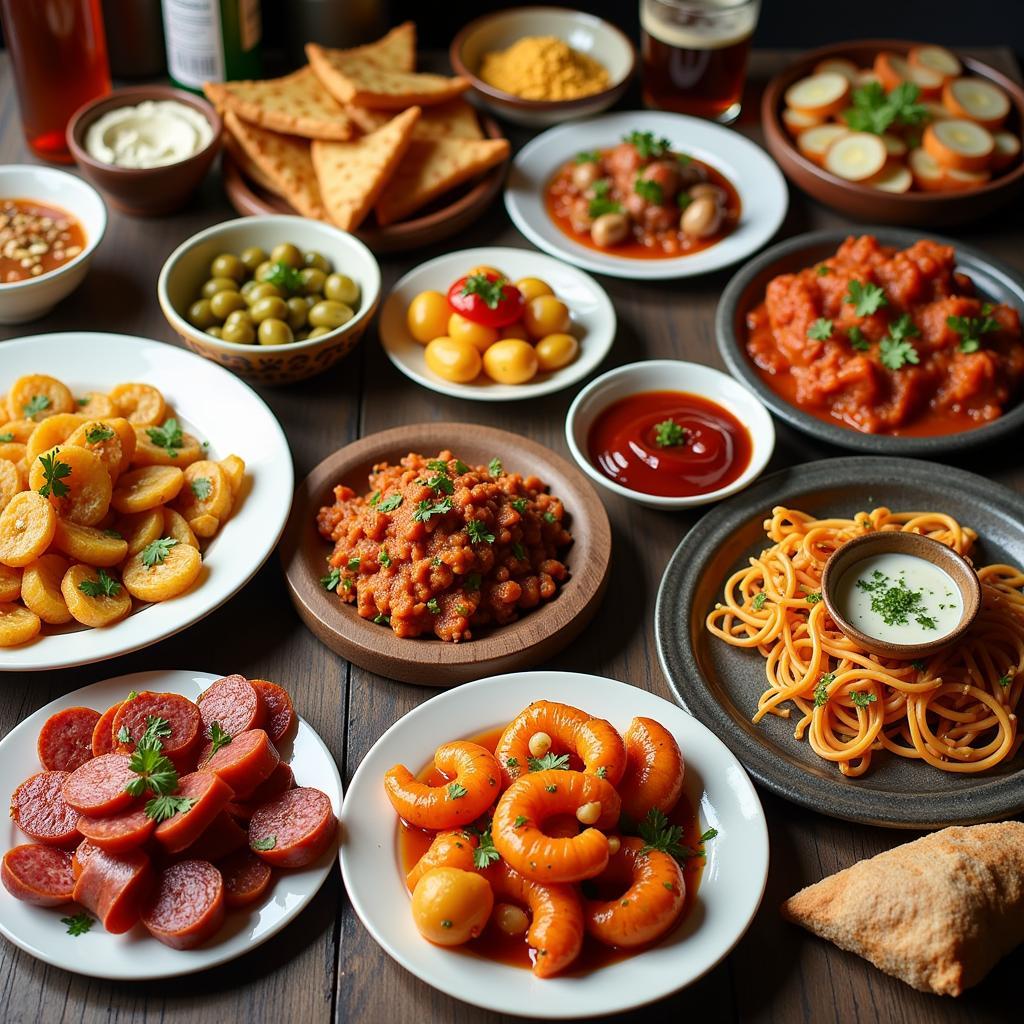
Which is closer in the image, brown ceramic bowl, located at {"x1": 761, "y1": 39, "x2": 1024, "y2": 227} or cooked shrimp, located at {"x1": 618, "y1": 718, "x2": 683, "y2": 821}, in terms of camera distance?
cooked shrimp, located at {"x1": 618, "y1": 718, "x2": 683, "y2": 821}

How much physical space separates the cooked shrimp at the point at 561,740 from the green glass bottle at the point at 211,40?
304cm

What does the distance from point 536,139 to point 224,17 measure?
125 cm

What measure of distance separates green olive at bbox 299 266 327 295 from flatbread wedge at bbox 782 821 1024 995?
2321 mm

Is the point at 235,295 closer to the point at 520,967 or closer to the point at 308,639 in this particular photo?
the point at 308,639

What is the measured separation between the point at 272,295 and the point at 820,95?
2.34m

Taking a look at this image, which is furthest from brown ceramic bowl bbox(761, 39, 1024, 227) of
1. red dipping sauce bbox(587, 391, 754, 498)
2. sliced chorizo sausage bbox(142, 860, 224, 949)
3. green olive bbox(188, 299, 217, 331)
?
sliced chorizo sausage bbox(142, 860, 224, 949)

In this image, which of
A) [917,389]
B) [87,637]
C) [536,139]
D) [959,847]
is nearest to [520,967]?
[959,847]

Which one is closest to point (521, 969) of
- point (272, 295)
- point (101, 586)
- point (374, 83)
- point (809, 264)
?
point (101, 586)

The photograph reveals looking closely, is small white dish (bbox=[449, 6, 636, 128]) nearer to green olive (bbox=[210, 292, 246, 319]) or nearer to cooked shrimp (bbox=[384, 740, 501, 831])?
green olive (bbox=[210, 292, 246, 319])

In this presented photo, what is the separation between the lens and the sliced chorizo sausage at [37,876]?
2268 mm

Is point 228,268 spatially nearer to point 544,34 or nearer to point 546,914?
point 544,34

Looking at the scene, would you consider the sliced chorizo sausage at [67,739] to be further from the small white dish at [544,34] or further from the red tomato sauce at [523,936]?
the small white dish at [544,34]

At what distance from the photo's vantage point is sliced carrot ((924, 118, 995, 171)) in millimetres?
4117

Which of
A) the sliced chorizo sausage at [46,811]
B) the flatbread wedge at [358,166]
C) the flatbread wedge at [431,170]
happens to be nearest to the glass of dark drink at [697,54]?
the flatbread wedge at [431,170]
